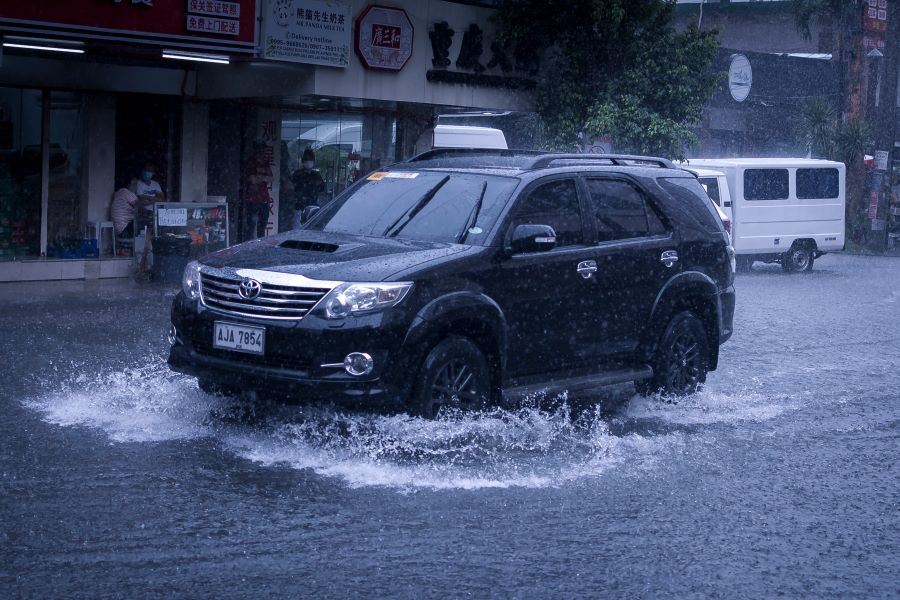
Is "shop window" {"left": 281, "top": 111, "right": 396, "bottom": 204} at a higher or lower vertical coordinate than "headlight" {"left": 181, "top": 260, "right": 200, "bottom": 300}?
higher

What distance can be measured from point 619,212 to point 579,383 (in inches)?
54.1

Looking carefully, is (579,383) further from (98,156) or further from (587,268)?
(98,156)

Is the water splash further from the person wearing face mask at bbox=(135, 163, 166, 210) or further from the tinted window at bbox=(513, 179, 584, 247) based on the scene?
the person wearing face mask at bbox=(135, 163, 166, 210)

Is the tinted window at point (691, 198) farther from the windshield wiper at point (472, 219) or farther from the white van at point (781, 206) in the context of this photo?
the white van at point (781, 206)

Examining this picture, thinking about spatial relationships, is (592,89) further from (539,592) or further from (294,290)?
(539,592)

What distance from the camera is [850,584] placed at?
5164 millimetres

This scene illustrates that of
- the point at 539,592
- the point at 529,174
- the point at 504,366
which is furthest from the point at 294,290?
the point at 539,592

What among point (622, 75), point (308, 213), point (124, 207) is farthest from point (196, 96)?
point (308, 213)

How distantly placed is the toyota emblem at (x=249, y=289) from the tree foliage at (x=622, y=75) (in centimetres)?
1372

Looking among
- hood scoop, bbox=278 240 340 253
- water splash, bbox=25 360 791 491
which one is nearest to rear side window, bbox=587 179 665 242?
water splash, bbox=25 360 791 491

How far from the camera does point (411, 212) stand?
8.04 m

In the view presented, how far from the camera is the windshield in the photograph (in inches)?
304

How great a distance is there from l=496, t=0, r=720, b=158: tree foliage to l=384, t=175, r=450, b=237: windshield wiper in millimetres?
12319

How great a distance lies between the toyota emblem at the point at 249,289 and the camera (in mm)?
7000
